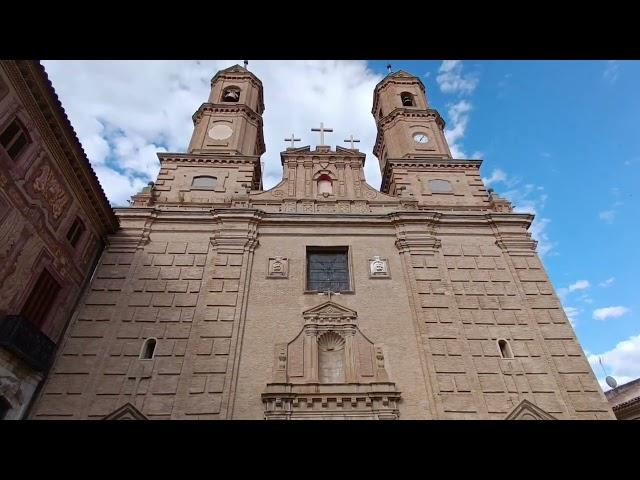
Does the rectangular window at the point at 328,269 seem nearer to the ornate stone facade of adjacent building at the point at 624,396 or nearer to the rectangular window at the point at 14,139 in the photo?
the rectangular window at the point at 14,139

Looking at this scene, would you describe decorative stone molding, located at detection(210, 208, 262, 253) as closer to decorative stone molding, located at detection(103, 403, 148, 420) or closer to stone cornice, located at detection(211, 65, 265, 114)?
decorative stone molding, located at detection(103, 403, 148, 420)

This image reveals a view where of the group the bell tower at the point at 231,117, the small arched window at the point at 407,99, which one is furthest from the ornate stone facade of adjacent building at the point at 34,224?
the small arched window at the point at 407,99

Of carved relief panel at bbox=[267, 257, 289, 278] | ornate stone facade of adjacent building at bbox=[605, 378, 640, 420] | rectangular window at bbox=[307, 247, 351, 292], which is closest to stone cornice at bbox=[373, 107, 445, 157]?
rectangular window at bbox=[307, 247, 351, 292]

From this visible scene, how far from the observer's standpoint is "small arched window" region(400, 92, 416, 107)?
2444 centimetres

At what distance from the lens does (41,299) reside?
1213 cm

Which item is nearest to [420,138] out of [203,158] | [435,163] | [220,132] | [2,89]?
[435,163]

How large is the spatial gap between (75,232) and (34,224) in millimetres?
2297

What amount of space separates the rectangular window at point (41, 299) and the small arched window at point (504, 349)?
45.3ft

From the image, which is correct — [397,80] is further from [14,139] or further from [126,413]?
[126,413]

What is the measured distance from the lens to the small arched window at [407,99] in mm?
24438

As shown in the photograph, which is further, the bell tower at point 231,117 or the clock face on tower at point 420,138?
the clock face on tower at point 420,138

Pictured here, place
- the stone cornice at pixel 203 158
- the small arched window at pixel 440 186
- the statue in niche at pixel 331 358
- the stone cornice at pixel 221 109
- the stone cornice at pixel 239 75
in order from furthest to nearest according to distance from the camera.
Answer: the stone cornice at pixel 239 75
the stone cornice at pixel 221 109
the stone cornice at pixel 203 158
the small arched window at pixel 440 186
the statue in niche at pixel 331 358
